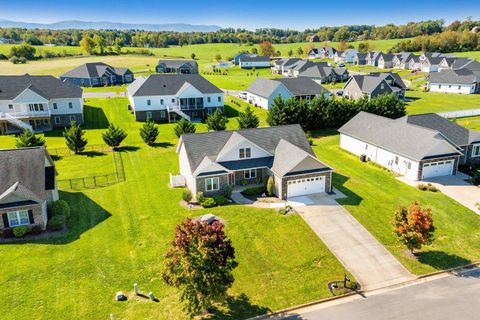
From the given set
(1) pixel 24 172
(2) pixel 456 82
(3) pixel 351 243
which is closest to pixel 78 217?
(1) pixel 24 172

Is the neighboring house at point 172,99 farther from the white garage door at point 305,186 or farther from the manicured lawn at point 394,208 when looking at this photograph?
the white garage door at point 305,186

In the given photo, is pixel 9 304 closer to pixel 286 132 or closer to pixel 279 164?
pixel 279 164

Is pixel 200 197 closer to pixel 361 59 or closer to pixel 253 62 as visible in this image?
pixel 253 62

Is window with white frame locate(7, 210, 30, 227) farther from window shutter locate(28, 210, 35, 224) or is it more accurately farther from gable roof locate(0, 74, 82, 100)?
gable roof locate(0, 74, 82, 100)

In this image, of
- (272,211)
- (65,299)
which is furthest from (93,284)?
(272,211)

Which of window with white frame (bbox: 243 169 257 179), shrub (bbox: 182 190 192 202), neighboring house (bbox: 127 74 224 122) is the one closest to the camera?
shrub (bbox: 182 190 192 202)

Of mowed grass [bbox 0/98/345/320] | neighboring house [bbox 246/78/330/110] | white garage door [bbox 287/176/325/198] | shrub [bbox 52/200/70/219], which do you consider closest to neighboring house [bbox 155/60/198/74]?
neighboring house [bbox 246/78/330/110]
